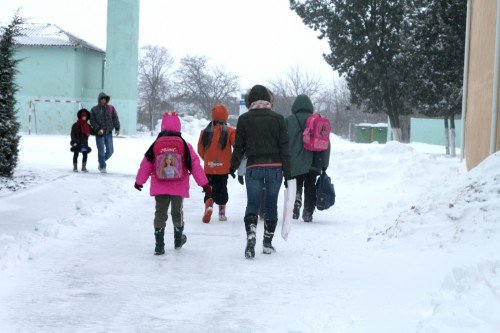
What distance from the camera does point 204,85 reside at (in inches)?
3558

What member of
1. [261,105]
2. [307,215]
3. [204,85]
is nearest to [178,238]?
[261,105]

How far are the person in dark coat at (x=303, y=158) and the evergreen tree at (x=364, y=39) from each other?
25.3 m

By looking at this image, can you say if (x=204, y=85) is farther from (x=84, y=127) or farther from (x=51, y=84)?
(x=84, y=127)

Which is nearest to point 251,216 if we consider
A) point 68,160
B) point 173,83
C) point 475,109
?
point 475,109

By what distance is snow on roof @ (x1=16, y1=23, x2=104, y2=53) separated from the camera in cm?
4269

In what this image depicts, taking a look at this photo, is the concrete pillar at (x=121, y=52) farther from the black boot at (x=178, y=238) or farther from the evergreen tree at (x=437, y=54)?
the black boot at (x=178, y=238)

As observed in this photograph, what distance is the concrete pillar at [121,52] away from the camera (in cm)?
4316

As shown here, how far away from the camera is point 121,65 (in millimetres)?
43312

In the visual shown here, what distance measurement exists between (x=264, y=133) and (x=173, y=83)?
86608 millimetres

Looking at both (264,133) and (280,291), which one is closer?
(280,291)

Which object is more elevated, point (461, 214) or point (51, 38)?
point (51, 38)

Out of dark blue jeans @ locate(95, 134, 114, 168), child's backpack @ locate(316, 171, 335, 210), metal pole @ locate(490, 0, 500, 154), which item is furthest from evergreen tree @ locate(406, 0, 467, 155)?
child's backpack @ locate(316, 171, 335, 210)

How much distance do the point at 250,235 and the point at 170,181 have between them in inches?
41.3

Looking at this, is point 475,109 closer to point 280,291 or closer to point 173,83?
point 280,291
